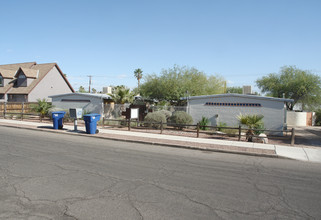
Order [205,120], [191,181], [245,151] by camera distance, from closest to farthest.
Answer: [191,181]
[245,151]
[205,120]

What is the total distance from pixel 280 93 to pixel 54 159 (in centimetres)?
3476

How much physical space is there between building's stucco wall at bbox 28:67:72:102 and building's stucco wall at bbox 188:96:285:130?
76.8 ft

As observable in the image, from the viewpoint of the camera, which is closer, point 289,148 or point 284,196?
point 284,196

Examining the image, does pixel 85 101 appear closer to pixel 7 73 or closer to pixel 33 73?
pixel 33 73

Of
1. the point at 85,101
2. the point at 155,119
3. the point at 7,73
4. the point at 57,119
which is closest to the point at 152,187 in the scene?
the point at 155,119

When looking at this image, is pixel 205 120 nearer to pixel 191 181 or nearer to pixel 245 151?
pixel 245 151

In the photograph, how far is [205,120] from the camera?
19.2m

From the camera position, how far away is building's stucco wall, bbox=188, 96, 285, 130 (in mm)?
17688

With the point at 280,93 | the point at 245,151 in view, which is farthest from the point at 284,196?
the point at 280,93

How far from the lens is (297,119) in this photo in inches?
1131

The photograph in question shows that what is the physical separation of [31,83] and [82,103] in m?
13.2

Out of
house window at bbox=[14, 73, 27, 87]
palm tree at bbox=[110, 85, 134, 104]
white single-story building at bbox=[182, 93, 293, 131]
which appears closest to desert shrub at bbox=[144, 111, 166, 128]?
white single-story building at bbox=[182, 93, 293, 131]

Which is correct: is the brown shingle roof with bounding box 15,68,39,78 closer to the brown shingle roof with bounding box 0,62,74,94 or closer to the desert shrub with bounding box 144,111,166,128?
the brown shingle roof with bounding box 0,62,74,94

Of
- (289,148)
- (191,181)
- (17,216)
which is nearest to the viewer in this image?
(17,216)
